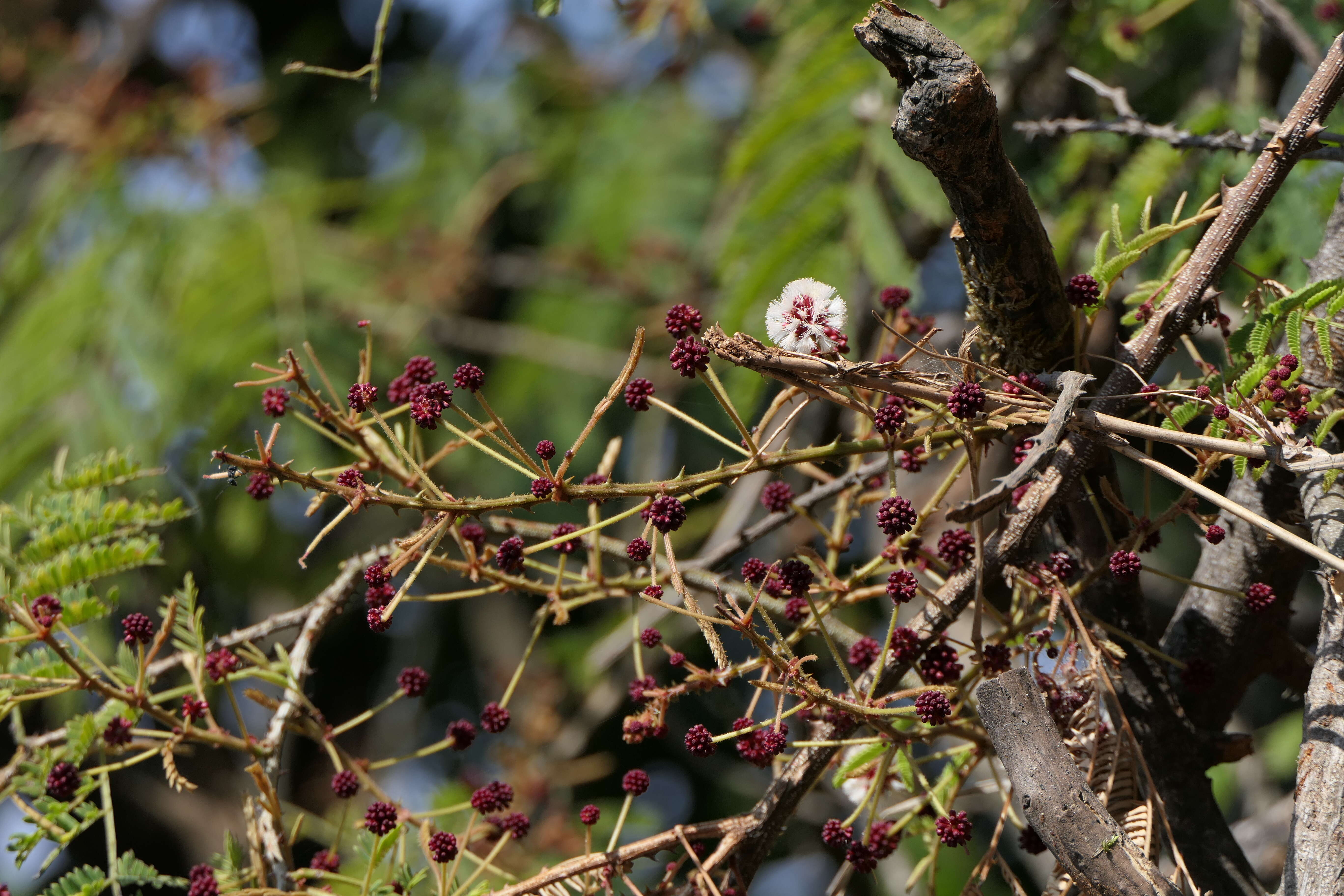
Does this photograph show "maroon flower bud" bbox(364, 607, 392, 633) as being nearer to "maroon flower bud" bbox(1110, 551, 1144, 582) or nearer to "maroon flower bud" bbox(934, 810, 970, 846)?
"maroon flower bud" bbox(934, 810, 970, 846)

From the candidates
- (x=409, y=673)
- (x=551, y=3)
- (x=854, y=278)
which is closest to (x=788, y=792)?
(x=409, y=673)

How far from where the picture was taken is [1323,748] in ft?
4.14

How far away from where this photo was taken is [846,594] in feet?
5.01

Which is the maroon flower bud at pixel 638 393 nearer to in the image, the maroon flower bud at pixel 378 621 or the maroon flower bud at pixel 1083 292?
the maroon flower bud at pixel 378 621

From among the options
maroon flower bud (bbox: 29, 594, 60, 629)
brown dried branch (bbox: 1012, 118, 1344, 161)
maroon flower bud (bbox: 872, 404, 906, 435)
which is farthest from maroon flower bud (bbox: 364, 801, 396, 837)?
brown dried branch (bbox: 1012, 118, 1344, 161)

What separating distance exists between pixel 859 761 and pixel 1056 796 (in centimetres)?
32

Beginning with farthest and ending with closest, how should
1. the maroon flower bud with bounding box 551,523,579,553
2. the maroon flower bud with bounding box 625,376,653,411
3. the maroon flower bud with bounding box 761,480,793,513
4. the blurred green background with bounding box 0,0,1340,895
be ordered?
1. the blurred green background with bounding box 0,0,1340,895
2. the maroon flower bud with bounding box 761,480,793,513
3. the maroon flower bud with bounding box 551,523,579,553
4. the maroon flower bud with bounding box 625,376,653,411

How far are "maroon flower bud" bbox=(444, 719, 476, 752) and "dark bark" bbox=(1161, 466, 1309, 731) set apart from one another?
3.58 feet

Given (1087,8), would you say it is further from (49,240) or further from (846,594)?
(49,240)

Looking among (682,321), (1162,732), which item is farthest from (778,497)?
(1162,732)

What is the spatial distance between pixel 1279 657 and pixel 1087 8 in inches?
76.3

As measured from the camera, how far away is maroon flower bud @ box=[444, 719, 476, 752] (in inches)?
64.4

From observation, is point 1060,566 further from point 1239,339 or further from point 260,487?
point 260,487

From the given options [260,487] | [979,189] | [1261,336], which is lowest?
[260,487]
